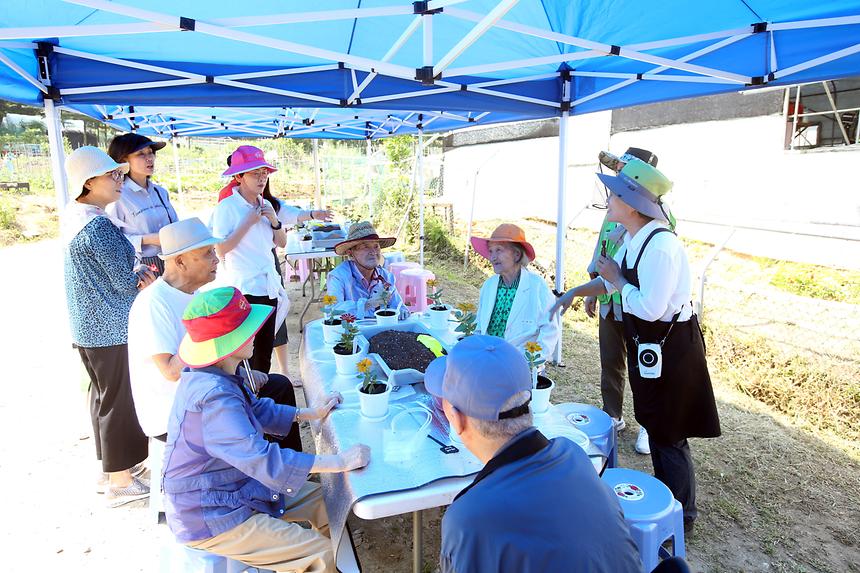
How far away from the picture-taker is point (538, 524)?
0.92m

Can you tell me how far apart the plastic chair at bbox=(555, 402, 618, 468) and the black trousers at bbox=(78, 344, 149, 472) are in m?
2.17

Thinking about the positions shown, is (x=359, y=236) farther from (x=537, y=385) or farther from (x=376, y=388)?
(x=537, y=385)

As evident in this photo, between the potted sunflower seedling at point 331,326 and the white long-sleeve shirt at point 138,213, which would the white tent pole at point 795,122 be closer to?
the potted sunflower seedling at point 331,326

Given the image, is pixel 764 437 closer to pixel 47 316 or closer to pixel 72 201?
pixel 72 201

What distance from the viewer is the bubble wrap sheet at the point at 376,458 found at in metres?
1.47

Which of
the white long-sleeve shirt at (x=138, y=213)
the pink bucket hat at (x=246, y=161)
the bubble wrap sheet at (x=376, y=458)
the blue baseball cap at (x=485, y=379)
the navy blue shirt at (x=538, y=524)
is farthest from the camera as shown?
the pink bucket hat at (x=246, y=161)

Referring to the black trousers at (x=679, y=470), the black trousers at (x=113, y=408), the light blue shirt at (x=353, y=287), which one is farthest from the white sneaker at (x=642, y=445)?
the black trousers at (x=113, y=408)

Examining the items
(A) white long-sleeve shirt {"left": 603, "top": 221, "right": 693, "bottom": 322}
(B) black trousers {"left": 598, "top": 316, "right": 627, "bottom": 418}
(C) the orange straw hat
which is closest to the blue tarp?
(C) the orange straw hat

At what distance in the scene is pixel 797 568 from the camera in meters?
2.28

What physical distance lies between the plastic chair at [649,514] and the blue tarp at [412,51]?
1.92 m

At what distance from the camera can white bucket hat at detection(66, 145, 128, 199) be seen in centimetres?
233

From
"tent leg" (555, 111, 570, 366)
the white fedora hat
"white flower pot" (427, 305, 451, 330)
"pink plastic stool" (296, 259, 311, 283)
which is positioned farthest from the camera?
"pink plastic stool" (296, 259, 311, 283)

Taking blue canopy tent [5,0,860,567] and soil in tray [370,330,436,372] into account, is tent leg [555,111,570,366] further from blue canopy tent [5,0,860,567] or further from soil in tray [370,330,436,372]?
soil in tray [370,330,436,372]

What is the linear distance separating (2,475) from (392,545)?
2.41 meters
